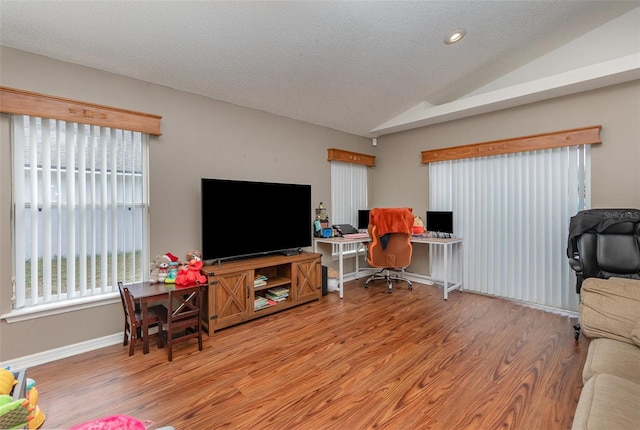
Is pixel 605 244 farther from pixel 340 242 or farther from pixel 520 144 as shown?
pixel 340 242

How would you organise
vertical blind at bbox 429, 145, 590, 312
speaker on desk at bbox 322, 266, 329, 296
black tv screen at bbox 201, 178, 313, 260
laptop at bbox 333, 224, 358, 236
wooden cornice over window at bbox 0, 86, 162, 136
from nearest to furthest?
1. wooden cornice over window at bbox 0, 86, 162, 136
2. black tv screen at bbox 201, 178, 313, 260
3. vertical blind at bbox 429, 145, 590, 312
4. speaker on desk at bbox 322, 266, 329, 296
5. laptop at bbox 333, 224, 358, 236

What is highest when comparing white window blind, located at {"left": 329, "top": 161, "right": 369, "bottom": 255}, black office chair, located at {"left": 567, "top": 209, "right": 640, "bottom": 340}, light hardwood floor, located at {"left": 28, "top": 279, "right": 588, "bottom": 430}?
white window blind, located at {"left": 329, "top": 161, "right": 369, "bottom": 255}

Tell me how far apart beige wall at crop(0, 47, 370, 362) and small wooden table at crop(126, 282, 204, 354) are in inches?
15.9

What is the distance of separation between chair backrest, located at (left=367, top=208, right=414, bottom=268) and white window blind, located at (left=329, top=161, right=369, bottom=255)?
2.45 feet

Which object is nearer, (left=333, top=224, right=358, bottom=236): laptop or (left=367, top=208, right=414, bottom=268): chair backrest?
(left=367, top=208, right=414, bottom=268): chair backrest

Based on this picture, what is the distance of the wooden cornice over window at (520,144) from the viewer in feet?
9.94

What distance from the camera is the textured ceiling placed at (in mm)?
2006

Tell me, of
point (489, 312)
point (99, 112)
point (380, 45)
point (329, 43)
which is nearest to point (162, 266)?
point (99, 112)

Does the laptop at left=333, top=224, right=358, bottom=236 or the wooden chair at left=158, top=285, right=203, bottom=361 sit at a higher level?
the laptop at left=333, top=224, right=358, bottom=236

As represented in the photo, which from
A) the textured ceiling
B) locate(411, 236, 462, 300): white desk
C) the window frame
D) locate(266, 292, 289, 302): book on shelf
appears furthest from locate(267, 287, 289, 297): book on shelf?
the textured ceiling

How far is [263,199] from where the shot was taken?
3.33m

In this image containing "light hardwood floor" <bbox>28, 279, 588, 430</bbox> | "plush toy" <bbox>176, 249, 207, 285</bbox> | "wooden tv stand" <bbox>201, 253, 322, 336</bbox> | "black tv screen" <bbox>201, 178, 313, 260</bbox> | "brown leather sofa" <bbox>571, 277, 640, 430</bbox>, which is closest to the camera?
"brown leather sofa" <bbox>571, 277, 640, 430</bbox>

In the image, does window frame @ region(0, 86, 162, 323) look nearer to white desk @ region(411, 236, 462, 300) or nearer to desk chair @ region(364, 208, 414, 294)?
desk chair @ region(364, 208, 414, 294)

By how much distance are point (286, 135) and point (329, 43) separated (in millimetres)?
1513
